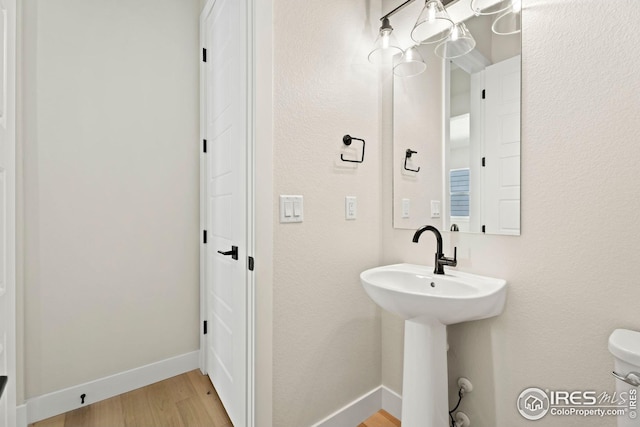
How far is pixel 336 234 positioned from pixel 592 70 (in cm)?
116

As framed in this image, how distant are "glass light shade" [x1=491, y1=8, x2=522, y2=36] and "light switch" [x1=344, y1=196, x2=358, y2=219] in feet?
3.18

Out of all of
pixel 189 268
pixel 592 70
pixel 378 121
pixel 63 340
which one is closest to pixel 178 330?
pixel 189 268

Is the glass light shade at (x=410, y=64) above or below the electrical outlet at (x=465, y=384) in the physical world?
above

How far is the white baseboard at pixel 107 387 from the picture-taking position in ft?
5.24

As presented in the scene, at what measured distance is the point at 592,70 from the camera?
1023 mm

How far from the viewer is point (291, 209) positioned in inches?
52.0

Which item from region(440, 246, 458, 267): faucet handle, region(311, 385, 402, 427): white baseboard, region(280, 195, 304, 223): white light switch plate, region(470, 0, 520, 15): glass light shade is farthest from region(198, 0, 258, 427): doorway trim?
region(470, 0, 520, 15): glass light shade

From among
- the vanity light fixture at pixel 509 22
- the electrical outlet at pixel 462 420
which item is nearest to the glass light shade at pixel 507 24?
the vanity light fixture at pixel 509 22

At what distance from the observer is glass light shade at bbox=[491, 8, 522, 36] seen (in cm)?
120

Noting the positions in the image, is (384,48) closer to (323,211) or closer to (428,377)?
(323,211)

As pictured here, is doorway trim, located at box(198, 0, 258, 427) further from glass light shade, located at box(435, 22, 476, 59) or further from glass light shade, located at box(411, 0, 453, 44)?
glass light shade, located at box(435, 22, 476, 59)

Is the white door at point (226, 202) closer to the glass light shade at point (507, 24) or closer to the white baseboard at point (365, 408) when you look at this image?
the white baseboard at point (365, 408)

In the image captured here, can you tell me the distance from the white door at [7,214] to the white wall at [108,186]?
0.77 metres

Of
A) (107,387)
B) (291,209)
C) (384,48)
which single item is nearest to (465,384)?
(291,209)
